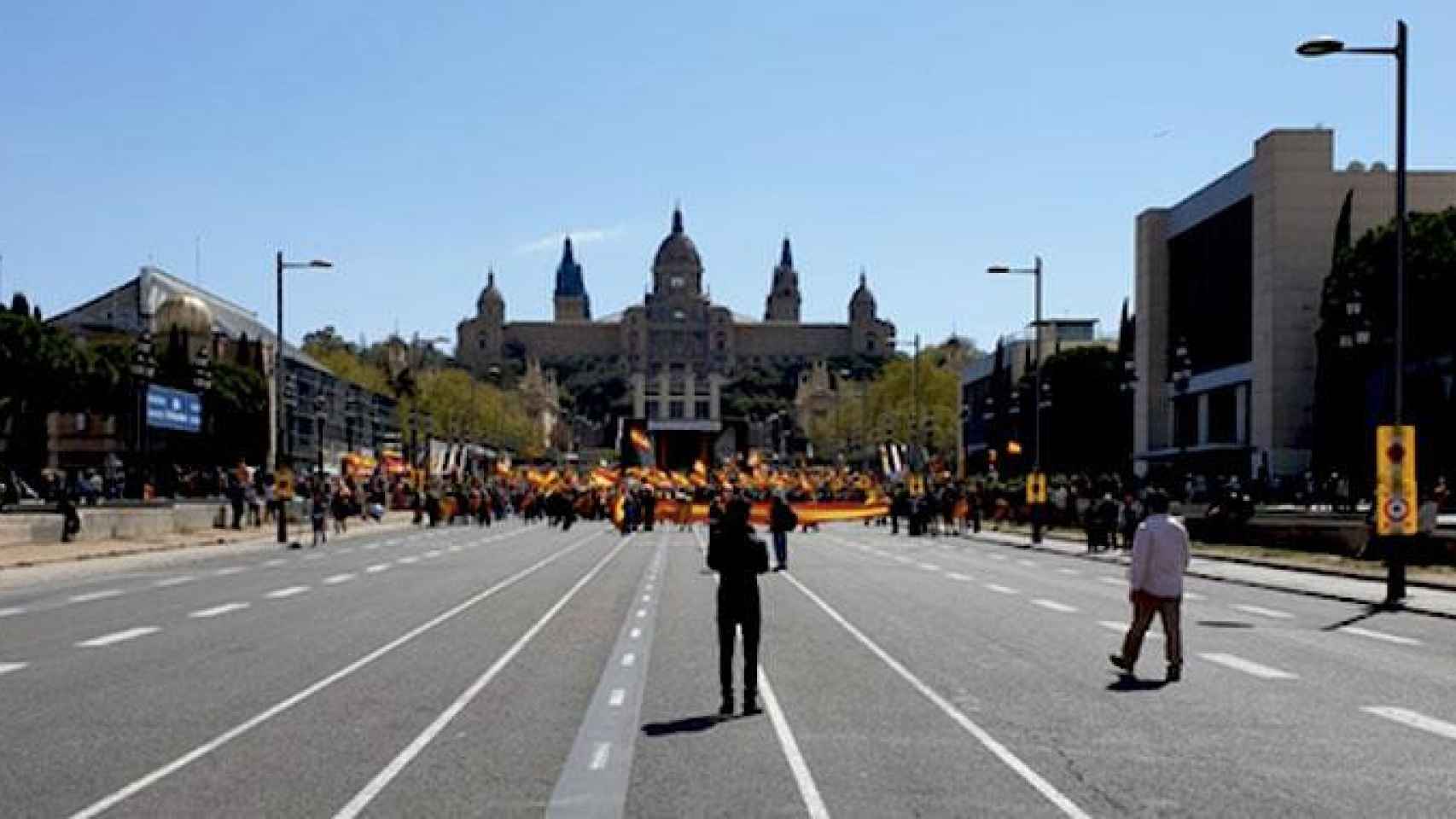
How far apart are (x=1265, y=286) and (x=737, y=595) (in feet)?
312

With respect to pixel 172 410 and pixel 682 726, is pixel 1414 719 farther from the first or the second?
pixel 172 410

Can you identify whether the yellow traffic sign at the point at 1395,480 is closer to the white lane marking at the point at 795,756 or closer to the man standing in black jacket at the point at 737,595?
the white lane marking at the point at 795,756

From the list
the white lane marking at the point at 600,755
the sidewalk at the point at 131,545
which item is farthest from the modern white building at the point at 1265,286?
the white lane marking at the point at 600,755

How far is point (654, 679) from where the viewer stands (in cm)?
1911

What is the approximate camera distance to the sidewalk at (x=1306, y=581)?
32750 mm

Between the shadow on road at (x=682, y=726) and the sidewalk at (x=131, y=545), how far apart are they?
31.6 metres

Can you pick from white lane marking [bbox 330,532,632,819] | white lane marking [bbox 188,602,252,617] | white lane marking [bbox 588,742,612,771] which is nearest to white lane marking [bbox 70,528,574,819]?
white lane marking [bbox 330,532,632,819]

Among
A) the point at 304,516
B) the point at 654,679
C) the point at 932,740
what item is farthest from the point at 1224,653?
the point at 304,516

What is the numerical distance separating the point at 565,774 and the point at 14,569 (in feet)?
111

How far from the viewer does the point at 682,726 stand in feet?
50.7

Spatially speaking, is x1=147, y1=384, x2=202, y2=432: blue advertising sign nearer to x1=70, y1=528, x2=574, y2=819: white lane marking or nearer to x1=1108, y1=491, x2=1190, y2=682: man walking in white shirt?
x1=70, y1=528, x2=574, y2=819: white lane marking

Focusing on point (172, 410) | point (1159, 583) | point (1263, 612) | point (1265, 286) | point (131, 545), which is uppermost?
point (1265, 286)

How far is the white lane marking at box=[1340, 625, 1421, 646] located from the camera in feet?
81.8

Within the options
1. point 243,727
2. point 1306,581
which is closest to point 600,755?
point 243,727
